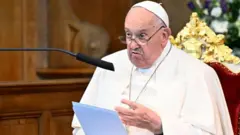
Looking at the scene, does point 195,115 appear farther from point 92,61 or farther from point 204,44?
point 92,61

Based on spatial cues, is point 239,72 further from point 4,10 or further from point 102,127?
point 4,10

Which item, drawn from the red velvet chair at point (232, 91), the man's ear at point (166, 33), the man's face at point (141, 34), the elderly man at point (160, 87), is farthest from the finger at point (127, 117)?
the red velvet chair at point (232, 91)

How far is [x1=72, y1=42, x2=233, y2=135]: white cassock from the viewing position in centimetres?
226

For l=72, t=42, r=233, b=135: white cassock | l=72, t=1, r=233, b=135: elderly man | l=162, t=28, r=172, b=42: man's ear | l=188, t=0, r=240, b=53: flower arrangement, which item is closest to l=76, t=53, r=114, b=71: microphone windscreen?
l=72, t=1, r=233, b=135: elderly man

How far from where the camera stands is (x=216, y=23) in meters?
3.12

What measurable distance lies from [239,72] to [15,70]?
5.44 ft

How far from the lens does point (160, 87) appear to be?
2.41 meters

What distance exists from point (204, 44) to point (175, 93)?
0.48m

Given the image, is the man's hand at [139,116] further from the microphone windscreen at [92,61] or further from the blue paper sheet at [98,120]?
the microphone windscreen at [92,61]

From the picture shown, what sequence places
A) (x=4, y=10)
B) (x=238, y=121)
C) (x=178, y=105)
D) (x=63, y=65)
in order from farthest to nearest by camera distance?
(x=63, y=65), (x=4, y=10), (x=238, y=121), (x=178, y=105)

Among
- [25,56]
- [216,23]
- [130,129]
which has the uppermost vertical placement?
[216,23]

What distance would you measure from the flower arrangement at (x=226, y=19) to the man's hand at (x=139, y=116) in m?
1.14

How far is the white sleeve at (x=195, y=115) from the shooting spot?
7.26 feet

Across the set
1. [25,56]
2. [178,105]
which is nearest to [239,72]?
[178,105]
